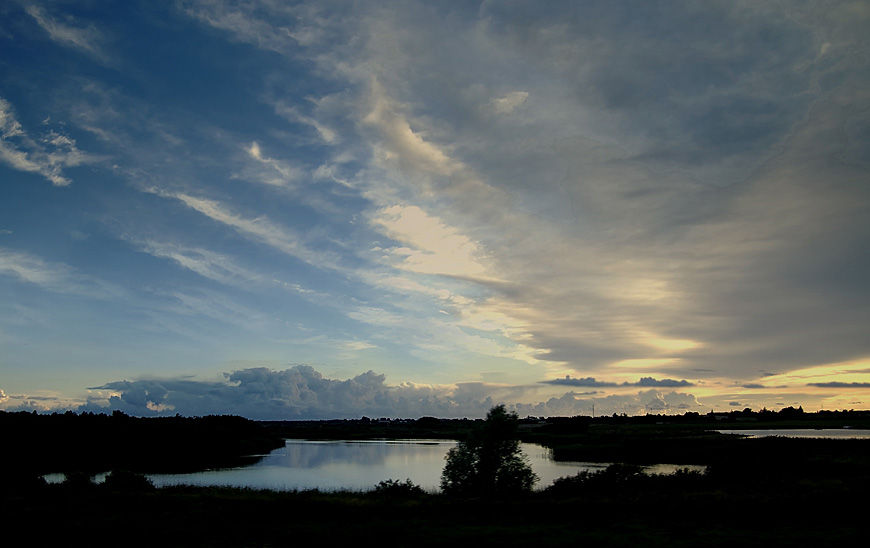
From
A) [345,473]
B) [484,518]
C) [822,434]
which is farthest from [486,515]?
[822,434]

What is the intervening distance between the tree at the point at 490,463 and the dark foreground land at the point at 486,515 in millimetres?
6991

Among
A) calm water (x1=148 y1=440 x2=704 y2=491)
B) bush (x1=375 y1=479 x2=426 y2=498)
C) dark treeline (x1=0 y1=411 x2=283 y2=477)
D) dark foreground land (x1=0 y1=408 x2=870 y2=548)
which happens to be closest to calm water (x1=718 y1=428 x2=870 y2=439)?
calm water (x1=148 y1=440 x2=704 y2=491)

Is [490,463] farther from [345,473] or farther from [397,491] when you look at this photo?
[345,473]

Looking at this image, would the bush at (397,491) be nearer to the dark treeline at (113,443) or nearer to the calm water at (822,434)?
the dark treeline at (113,443)

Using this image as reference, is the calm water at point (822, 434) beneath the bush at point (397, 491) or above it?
above

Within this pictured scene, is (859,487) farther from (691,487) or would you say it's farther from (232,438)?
(232,438)

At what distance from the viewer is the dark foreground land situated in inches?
1036

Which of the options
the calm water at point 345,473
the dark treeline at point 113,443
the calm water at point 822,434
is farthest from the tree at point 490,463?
the calm water at point 822,434

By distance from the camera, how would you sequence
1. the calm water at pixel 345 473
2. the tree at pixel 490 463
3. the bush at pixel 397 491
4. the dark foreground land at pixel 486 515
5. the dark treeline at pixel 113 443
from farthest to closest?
the dark treeline at pixel 113 443 → the calm water at pixel 345 473 → the tree at pixel 490 463 → the bush at pixel 397 491 → the dark foreground land at pixel 486 515

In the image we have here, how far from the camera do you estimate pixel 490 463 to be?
177ft

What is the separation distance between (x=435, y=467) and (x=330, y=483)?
28686 millimetres

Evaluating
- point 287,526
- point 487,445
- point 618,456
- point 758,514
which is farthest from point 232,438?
point 758,514

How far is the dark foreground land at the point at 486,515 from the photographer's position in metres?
26.3

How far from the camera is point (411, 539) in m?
27.1
